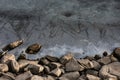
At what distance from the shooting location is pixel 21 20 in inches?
171

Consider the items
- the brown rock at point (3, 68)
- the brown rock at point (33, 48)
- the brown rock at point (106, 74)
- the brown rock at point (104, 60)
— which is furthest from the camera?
the brown rock at point (33, 48)

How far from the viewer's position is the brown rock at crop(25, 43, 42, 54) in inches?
144

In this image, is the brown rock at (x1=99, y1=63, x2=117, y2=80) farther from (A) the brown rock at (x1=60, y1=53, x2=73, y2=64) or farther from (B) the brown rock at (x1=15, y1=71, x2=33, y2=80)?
(B) the brown rock at (x1=15, y1=71, x2=33, y2=80)

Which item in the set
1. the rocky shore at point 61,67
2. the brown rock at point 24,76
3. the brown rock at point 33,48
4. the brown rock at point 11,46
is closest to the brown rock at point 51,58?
the rocky shore at point 61,67

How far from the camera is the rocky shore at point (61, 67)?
319cm

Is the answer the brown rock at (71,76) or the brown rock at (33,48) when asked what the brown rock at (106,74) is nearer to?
the brown rock at (71,76)

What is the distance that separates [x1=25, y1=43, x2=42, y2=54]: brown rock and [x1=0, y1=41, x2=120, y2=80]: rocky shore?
0.47 feet

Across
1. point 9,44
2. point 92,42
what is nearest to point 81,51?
point 92,42

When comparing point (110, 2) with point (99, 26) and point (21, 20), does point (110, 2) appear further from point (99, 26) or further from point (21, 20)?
point (21, 20)

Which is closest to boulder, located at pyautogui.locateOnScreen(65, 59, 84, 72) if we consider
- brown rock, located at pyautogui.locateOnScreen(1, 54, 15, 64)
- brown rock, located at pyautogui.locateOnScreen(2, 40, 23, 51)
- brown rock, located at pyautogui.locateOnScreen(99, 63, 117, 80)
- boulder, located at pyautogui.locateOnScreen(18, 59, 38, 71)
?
brown rock, located at pyautogui.locateOnScreen(99, 63, 117, 80)

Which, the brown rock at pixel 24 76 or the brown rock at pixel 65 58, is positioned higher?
the brown rock at pixel 65 58

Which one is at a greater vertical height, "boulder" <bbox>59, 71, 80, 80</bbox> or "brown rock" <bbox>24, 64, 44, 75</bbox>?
"brown rock" <bbox>24, 64, 44, 75</bbox>

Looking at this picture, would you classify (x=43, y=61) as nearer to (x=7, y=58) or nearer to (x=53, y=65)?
(x=53, y=65)

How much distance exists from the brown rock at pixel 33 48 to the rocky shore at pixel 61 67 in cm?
14
